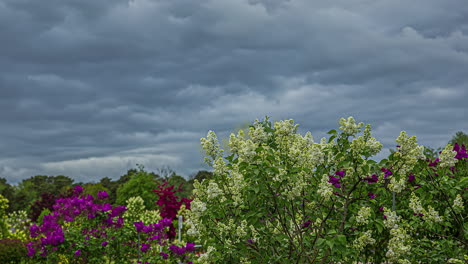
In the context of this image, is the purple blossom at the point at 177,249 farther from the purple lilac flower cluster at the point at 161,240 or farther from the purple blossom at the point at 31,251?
the purple blossom at the point at 31,251

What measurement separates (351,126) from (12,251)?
824 centimetres

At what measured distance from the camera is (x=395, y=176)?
12.8 ft

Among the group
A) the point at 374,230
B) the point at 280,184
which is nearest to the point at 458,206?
the point at 374,230

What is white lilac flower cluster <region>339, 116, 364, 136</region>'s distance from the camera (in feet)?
11.9

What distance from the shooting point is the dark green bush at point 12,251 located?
28.6 feet

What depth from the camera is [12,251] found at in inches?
348

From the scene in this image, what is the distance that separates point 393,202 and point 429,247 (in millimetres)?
760

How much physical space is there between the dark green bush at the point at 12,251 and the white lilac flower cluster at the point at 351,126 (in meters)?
8.12

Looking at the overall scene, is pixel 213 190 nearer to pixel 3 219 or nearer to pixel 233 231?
pixel 233 231

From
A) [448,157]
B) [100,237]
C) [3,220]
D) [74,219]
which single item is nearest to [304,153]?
[448,157]

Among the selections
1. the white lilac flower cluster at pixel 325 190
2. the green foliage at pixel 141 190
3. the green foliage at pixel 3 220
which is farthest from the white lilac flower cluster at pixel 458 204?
the green foliage at pixel 141 190

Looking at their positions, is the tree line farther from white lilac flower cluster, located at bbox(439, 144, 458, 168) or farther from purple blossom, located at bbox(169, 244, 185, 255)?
white lilac flower cluster, located at bbox(439, 144, 458, 168)

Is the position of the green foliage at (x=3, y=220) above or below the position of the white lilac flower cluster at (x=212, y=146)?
below

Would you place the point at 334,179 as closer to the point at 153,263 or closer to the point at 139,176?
the point at 153,263
